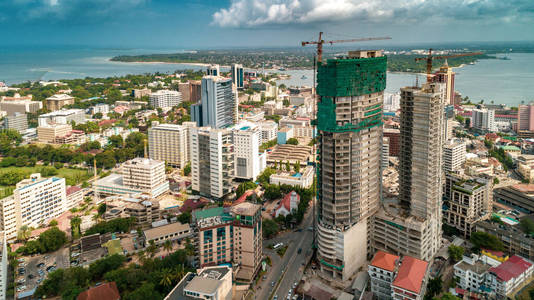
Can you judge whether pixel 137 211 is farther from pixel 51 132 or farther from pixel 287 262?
pixel 51 132

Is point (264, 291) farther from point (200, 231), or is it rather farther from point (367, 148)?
point (367, 148)

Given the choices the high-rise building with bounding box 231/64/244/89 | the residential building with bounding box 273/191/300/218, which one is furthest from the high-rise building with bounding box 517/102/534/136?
the high-rise building with bounding box 231/64/244/89

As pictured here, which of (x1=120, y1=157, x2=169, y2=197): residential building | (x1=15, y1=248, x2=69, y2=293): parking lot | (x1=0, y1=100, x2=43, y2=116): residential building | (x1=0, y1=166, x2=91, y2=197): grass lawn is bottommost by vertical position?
(x1=15, y1=248, x2=69, y2=293): parking lot

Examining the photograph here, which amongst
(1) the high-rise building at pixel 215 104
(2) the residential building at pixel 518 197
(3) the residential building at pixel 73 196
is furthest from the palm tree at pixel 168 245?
(1) the high-rise building at pixel 215 104

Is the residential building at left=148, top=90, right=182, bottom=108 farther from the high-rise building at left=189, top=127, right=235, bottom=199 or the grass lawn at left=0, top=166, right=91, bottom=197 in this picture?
the high-rise building at left=189, top=127, right=235, bottom=199

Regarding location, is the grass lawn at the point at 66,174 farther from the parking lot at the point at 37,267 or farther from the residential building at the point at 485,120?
the residential building at the point at 485,120

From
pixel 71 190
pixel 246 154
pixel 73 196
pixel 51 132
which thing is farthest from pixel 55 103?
pixel 246 154

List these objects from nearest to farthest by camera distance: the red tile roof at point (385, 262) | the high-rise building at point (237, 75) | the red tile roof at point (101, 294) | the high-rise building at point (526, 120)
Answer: the red tile roof at point (101, 294) → the red tile roof at point (385, 262) → the high-rise building at point (526, 120) → the high-rise building at point (237, 75)
